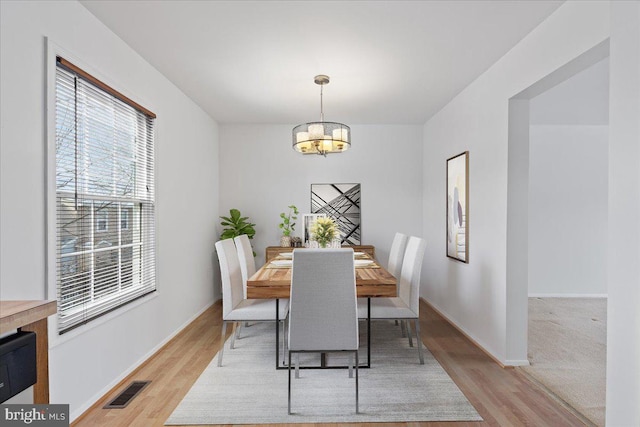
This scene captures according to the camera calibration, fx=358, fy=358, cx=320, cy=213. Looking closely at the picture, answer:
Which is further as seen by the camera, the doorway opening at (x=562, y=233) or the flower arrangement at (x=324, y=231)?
the flower arrangement at (x=324, y=231)

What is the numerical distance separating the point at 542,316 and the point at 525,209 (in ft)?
7.07

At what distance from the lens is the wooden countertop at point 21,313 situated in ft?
3.98

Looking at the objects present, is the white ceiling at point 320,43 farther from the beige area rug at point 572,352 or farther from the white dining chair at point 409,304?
the beige area rug at point 572,352

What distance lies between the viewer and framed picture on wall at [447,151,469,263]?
3.85m

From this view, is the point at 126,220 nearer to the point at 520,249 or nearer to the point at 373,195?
the point at 520,249

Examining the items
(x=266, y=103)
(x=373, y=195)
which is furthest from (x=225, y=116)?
(x=373, y=195)

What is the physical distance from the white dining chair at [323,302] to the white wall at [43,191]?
1.36 m

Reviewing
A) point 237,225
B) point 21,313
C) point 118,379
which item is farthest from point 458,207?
point 21,313

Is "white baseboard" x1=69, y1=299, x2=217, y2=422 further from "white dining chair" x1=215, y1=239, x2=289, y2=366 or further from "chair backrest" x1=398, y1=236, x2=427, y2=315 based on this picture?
"chair backrest" x1=398, y1=236, x2=427, y2=315

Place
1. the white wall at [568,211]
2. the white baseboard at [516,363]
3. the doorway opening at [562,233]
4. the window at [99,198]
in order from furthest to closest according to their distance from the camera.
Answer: the white wall at [568,211]
the white baseboard at [516,363]
the doorway opening at [562,233]
the window at [99,198]

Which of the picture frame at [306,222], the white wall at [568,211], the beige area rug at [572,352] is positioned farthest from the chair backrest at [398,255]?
the white wall at [568,211]

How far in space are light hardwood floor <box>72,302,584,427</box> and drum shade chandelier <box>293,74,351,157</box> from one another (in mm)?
2159

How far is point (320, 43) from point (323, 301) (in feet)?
6.59

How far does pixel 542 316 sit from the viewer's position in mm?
4430
